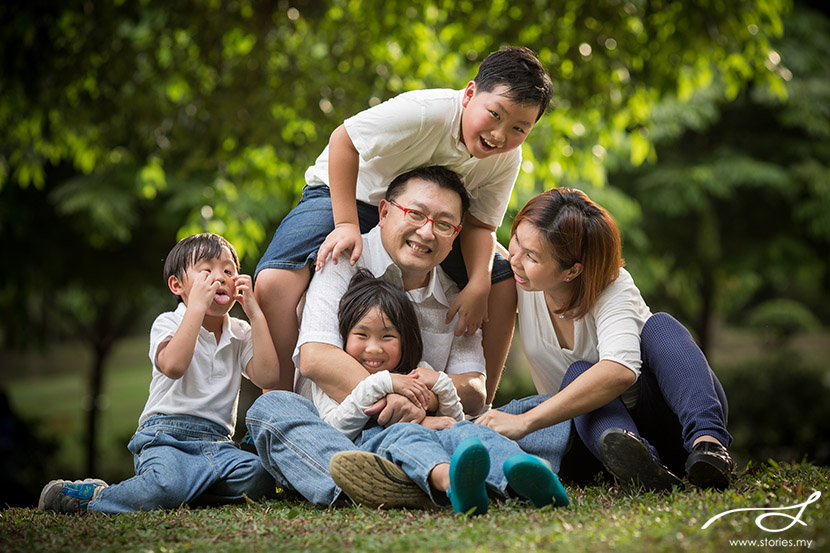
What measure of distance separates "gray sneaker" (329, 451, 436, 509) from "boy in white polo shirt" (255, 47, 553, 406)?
3.14 feet

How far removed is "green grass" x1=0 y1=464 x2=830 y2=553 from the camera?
2160mm

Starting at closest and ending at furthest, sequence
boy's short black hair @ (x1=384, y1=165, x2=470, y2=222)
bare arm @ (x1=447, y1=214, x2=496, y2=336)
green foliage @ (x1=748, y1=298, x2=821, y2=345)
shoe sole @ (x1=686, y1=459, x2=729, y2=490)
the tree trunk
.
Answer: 1. shoe sole @ (x1=686, y1=459, x2=729, y2=490)
2. boy's short black hair @ (x1=384, y1=165, x2=470, y2=222)
3. bare arm @ (x1=447, y1=214, x2=496, y2=336)
4. the tree trunk
5. green foliage @ (x1=748, y1=298, x2=821, y2=345)

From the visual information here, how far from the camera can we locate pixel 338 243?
333 centimetres

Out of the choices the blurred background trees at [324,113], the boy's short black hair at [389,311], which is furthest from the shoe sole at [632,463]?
the blurred background trees at [324,113]

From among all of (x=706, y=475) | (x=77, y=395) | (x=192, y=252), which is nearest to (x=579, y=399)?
(x=706, y=475)

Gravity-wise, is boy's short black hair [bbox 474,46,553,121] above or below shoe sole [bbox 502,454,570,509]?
above

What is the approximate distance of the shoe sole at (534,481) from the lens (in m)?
2.45

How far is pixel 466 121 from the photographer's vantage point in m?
3.41

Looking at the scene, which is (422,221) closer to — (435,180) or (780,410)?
(435,180)

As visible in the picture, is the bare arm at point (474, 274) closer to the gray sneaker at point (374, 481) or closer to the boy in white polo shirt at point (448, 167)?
the boy in white polo shirt at point (448, 167)

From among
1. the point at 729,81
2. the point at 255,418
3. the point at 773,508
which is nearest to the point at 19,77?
the point at 255,418

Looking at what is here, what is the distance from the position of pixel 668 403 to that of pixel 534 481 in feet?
2.80

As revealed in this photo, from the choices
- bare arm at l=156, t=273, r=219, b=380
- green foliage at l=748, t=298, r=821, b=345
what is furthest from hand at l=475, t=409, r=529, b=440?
green foliage at l=748, t=298, r=821, b=345

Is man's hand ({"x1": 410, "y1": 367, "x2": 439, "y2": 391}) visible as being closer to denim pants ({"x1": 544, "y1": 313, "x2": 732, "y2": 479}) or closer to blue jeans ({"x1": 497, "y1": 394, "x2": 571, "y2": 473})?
blue jeans ({"x1": 497, "y1": 394, "x2": 571, "y2": 473})
